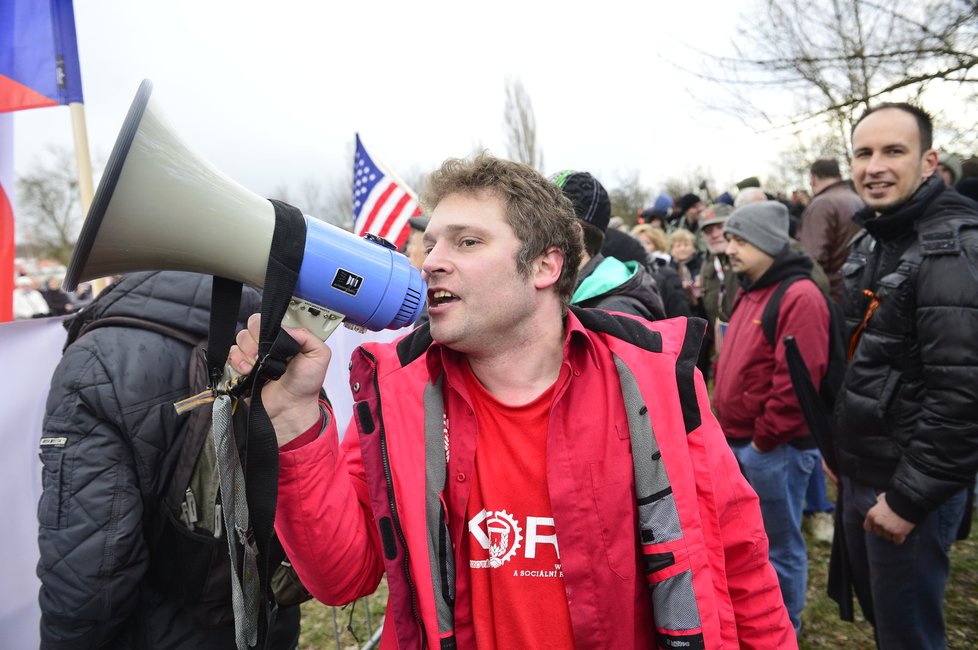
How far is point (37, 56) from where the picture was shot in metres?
2.62

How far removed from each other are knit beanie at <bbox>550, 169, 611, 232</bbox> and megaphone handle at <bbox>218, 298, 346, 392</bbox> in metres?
1.34

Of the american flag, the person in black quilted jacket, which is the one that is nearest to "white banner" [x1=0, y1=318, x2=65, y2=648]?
the person in black quilted jacket

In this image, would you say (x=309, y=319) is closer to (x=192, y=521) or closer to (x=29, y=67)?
(x=192, y=521)

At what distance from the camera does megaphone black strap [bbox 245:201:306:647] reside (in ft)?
4.10

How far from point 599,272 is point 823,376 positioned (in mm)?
1533

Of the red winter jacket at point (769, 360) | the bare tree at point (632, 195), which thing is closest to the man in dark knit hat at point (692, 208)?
the red winter jacket at point (769, 360)

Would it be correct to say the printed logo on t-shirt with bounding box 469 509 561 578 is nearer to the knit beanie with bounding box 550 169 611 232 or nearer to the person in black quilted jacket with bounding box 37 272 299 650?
the person in black quilted jacket with bounding box 37 272 299 650

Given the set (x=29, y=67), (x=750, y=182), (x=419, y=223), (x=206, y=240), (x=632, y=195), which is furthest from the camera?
(x=632, y=195)

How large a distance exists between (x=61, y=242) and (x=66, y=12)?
2705cm

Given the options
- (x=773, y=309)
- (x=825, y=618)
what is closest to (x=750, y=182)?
(x=773, y=309)

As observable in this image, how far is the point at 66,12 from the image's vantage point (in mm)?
2689

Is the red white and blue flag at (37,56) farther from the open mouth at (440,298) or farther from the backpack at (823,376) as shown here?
the backpack at (823,376)

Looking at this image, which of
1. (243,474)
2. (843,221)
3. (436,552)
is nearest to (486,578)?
(436,552)

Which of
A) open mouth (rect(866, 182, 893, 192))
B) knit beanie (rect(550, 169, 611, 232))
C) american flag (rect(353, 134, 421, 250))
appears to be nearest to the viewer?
open mouth (rect(866, 182, 893, 192))
